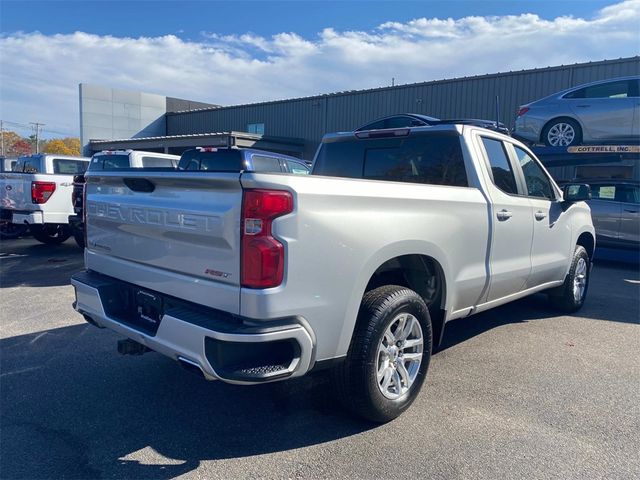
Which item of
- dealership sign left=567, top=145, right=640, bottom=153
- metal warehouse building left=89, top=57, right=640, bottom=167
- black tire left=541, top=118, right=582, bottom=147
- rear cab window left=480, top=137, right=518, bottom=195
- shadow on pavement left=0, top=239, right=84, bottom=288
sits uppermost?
metal warehouse building left=89, top=57, right=640, bottom=167

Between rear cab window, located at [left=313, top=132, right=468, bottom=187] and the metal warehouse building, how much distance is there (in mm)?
14079

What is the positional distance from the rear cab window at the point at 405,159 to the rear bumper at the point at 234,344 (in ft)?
7.25

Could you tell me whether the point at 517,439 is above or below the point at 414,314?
below

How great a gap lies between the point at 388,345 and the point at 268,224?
1314 mm

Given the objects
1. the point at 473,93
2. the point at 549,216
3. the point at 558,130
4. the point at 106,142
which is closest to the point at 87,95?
the point at 106,142

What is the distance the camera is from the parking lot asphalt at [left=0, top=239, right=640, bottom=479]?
288cm

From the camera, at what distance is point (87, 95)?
30.8m

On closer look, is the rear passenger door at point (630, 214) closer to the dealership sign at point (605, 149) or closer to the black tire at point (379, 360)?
the dealership sign at point (605, 149)

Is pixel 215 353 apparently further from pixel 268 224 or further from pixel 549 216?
pixel 549 216

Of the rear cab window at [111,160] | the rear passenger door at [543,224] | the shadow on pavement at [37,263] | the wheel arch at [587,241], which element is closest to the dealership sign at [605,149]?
the wheel arch at [587,241]

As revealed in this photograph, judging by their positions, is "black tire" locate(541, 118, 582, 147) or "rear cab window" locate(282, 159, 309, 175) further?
"black tire" locate(541, 118, 582, 147)

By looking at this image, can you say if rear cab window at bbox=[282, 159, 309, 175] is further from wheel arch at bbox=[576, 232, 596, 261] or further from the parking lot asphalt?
the parking lot asphalt

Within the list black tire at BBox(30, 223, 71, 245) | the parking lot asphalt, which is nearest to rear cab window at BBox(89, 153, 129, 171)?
black tire at BBox(30, 223, 71, 245)

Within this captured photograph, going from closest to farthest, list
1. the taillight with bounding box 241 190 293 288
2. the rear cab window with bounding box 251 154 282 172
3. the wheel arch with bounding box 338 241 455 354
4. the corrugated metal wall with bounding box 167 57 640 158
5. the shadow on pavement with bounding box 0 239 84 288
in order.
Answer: the taillight with bounding box 241 190 293 288 → the wheel arch with bounding box 338 241 455 354 → the shadow on pavement with bounding box 0 239 84 288 → the rear cab window with bounding box 251 154 282 172 → the corrugated metal wall with bounding box 167 57 640 158
